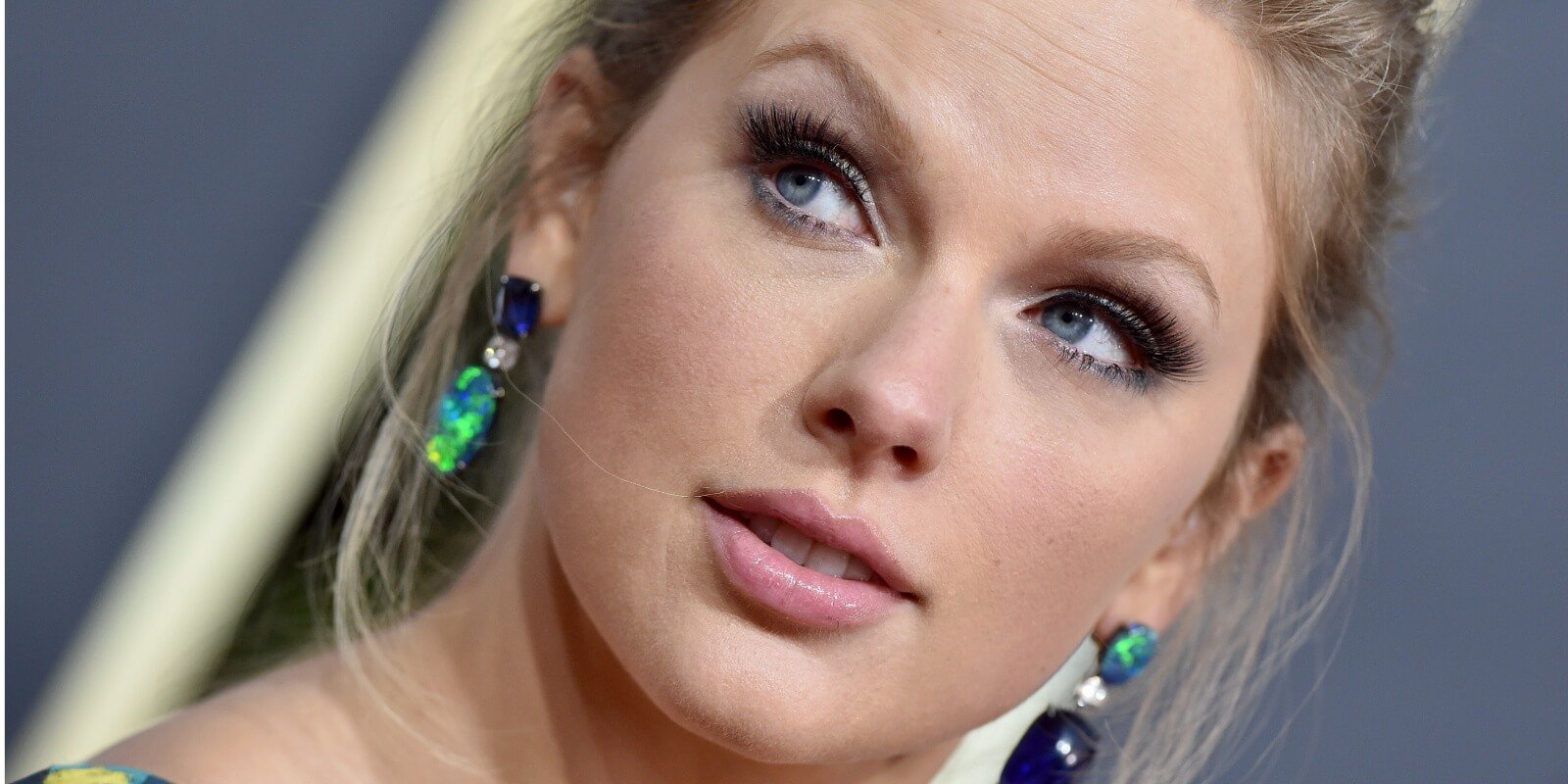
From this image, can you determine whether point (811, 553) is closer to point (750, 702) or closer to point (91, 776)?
point (750, 702)

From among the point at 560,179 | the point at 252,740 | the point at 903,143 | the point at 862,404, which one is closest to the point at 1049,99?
the point at 903,143

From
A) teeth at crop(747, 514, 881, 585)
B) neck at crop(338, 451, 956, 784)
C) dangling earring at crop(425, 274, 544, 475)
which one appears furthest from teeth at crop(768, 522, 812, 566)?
dangling earring at crop(425, 274, 544, 475)

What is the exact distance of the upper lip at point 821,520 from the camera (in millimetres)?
677

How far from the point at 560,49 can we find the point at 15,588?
0.79 m

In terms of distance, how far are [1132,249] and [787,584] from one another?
0.23 m

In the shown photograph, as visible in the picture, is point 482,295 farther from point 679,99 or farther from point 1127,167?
point 1127,167

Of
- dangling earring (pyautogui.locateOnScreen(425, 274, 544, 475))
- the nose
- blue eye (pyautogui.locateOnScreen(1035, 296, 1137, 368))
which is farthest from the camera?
dangling earring (pyautogui.locateOnScreen(425, 274, 544, 475))

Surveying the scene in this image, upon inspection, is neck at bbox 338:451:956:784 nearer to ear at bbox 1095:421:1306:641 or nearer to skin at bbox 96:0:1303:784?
skin at bbox 96:0:1303:784

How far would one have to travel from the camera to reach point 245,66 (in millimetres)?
1438

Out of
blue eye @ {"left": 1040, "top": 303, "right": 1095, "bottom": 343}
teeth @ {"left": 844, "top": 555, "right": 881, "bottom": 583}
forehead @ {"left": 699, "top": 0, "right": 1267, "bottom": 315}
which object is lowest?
teeth @ {"left": 844, "top": 555, "right": 881, "bottom": 583}

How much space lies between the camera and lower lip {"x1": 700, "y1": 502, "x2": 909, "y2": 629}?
68cm

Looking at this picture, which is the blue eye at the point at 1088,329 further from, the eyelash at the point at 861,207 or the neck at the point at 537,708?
the neck at the point at 537,708

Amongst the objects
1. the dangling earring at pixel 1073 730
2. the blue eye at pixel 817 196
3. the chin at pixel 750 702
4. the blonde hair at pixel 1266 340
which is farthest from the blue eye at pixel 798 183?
the dangling earring at pixel 1073 730

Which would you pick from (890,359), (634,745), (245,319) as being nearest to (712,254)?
(890,359)
